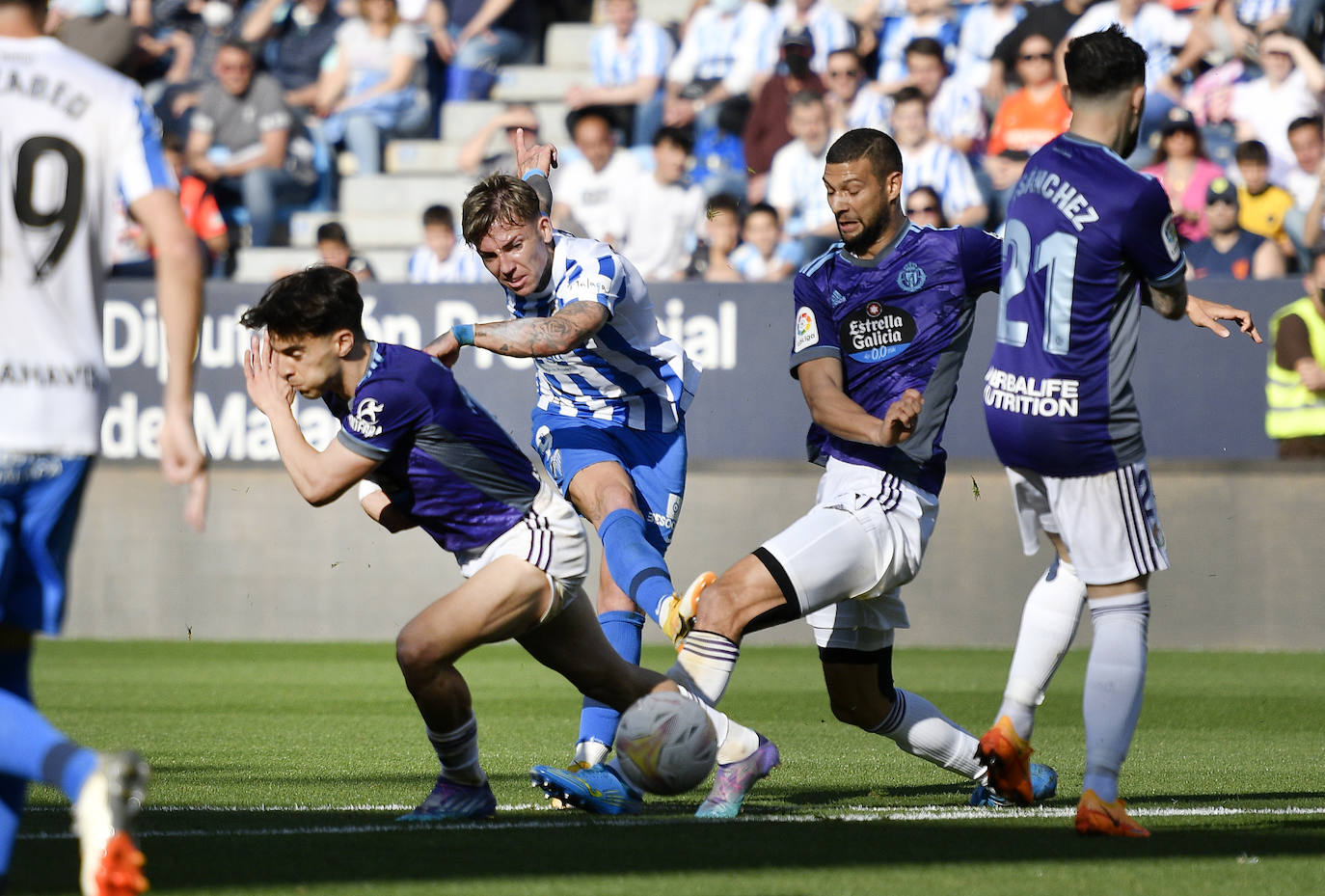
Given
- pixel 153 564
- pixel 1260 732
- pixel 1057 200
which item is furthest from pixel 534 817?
pixel 153 564

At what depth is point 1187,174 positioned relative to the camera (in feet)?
43.7

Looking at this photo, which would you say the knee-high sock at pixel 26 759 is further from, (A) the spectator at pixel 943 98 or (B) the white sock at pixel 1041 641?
(A) the spectator at pixel 943 98

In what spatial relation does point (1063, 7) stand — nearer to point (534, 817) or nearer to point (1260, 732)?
point (1260, 732)

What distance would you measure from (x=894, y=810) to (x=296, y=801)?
1929 millimetres

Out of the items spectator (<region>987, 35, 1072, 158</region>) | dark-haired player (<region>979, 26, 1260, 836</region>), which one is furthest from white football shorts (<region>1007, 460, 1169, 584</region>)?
spectator (<region>987, 35, 1072, 158</region>)

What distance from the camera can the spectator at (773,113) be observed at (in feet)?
50.1

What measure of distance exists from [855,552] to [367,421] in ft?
5.19

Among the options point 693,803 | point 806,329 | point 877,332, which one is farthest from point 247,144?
point 693,803

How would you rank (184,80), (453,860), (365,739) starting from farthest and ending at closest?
(184,80)
(365,739)
(453,860)

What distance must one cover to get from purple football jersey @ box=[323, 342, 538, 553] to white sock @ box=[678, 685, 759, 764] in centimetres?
80

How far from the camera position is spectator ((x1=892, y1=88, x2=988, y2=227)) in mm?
14125

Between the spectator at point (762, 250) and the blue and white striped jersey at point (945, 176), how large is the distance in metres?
1.10

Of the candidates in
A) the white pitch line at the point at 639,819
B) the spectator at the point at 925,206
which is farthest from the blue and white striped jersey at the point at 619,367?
the spectator at the point at 925,206

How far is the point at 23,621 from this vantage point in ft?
13.2
